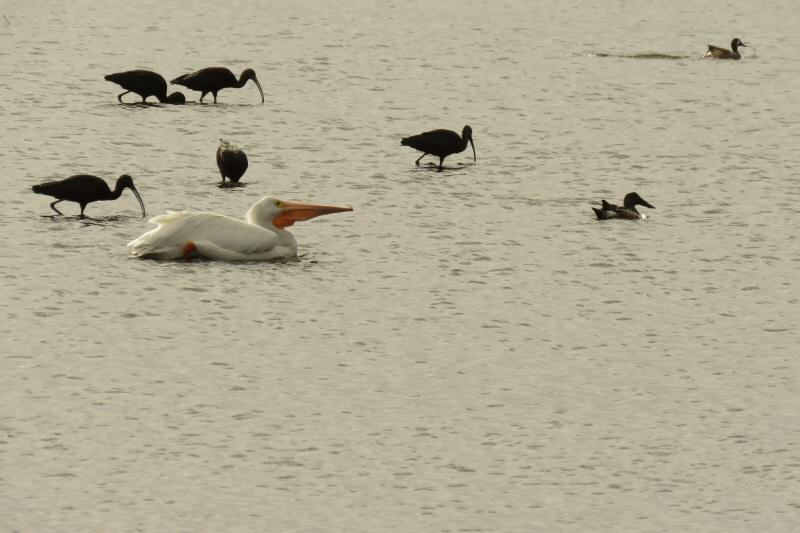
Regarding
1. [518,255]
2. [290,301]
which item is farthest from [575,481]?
[518,255]

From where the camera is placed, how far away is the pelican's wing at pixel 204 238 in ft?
51.5

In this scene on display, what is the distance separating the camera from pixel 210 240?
15.8 m

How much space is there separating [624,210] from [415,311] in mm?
4190

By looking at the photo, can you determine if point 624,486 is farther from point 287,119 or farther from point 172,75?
point 172,75

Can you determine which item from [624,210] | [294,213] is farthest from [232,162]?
[624,210]

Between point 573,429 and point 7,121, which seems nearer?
point 573,429

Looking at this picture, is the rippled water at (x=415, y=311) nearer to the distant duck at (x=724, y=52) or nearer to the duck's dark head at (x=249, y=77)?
the duck's dark head at (x=249, y=77)

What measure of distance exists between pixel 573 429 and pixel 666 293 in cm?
390

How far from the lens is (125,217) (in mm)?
17734

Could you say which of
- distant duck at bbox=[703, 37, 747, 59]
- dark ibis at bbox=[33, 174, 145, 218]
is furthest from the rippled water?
distant duck at bbox=[703, 37, 747, 59]

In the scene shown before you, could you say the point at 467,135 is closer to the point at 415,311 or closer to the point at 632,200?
the point at 632,200

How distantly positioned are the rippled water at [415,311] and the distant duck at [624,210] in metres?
0.19

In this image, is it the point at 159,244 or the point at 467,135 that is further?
the point at 467,135

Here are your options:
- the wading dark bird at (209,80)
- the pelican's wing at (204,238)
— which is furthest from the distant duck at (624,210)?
the wading dark bird at (209,80)
